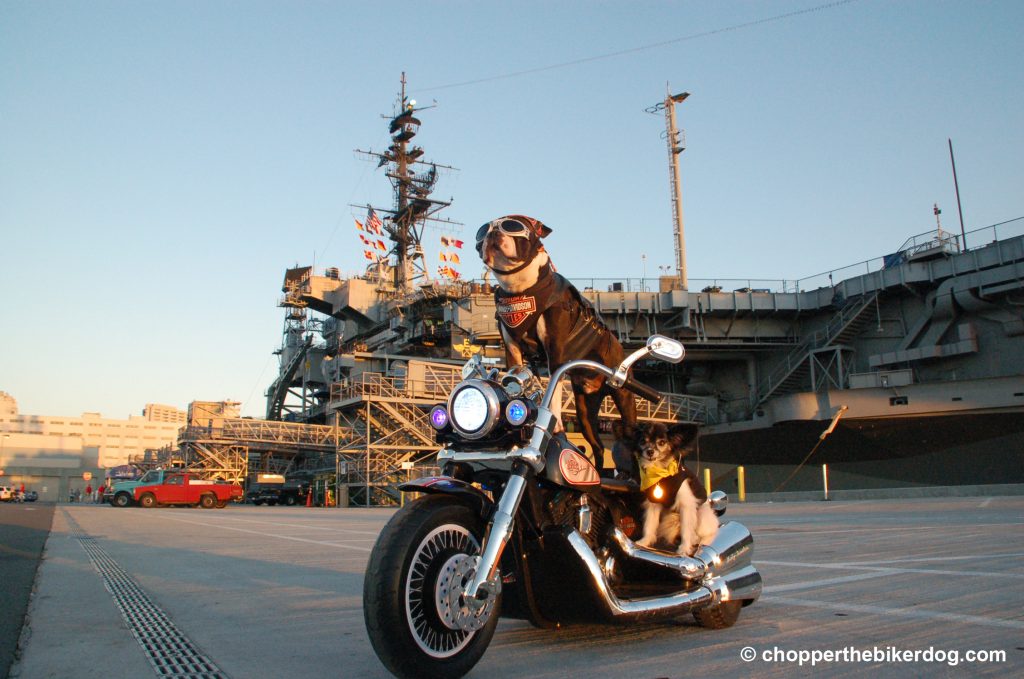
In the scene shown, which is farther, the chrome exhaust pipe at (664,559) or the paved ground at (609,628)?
the chrome exhaust pipe at (664,559)

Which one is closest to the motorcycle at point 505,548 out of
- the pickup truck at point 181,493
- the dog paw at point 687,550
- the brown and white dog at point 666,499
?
the dog paw at point 687,550

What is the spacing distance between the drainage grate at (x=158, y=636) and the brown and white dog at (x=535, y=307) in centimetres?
226

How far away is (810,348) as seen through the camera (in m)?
34.5

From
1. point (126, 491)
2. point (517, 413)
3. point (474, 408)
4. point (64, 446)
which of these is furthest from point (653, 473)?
point (64, 446)

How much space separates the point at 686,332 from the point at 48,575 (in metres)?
30.4

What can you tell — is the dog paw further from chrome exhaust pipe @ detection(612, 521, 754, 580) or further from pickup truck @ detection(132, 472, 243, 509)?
pickup truck @ detection(132, 472, 243, 509)

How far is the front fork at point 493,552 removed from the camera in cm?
271

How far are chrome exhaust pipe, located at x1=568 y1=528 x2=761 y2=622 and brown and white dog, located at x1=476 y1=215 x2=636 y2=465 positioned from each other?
1.06m

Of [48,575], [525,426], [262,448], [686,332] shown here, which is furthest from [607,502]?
[262,448]

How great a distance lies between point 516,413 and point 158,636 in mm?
2441

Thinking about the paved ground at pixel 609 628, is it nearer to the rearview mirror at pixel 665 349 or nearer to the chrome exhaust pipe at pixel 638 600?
the chrome exhaust pipe at pixel 638 600

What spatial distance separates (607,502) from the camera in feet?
11.7

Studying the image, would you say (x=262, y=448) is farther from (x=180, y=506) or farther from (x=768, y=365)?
(x=768, y=365)

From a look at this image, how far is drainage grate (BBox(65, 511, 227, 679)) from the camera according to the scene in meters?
3.06
